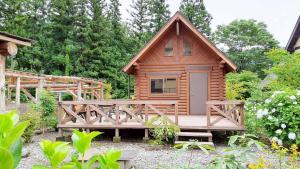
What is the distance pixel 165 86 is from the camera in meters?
15.0

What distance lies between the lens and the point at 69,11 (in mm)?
32688

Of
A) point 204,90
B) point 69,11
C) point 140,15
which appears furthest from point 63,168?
point 140,15

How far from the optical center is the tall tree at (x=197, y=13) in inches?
1426

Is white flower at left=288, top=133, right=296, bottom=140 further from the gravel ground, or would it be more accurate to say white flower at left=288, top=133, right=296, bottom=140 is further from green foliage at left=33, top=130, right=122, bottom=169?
green foliage at left=33, top=130, right=122, bottom=169

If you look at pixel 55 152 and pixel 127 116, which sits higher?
pixel 55 152

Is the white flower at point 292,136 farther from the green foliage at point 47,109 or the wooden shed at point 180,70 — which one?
the green foliage at point 47,109

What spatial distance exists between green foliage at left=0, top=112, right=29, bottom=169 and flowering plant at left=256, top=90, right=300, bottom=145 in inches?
343

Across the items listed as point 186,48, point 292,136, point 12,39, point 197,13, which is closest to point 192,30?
point 186,48

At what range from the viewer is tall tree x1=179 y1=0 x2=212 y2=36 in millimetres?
36219

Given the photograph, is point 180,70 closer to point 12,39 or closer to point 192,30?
point 192,30

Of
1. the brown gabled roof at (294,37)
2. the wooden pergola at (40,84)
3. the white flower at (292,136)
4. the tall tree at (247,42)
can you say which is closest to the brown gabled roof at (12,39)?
the wooden pergola at (40,84)

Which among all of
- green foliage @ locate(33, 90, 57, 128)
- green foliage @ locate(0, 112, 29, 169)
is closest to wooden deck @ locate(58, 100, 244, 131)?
green foliage @ locate(33, 90, 57, 128)

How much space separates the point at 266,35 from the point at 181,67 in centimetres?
2536

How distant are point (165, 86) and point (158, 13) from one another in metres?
22.7
